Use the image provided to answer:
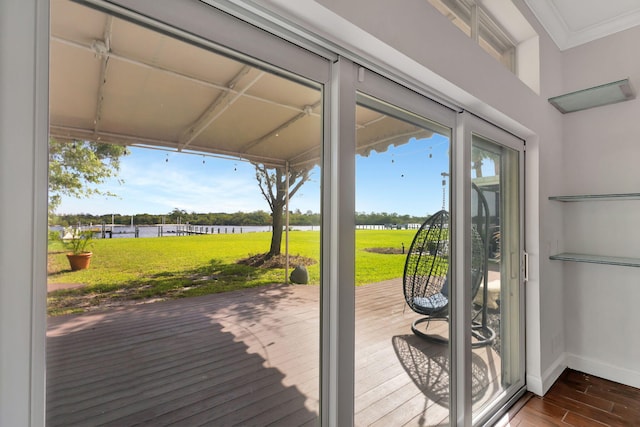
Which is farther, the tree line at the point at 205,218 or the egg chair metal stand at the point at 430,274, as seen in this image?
the egg chair metal stand at the point at 430,274

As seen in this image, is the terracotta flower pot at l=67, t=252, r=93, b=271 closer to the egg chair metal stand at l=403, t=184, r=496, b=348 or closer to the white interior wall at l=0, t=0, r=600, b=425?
the white interior wall at l=0, t=0, r=600, b=425

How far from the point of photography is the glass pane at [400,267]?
52.9 inches

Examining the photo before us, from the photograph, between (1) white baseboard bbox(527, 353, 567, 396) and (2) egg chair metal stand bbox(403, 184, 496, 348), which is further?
(1) white baseboard bbox(527, 353, 567, 396)

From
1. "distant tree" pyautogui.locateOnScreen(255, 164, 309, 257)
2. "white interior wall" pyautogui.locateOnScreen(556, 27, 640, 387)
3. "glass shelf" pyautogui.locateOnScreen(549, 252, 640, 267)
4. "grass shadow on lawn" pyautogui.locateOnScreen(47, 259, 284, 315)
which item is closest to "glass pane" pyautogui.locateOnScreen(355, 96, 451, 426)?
"distant tree" pyautogui.locateOnScreen(255, 164, 309, 257)

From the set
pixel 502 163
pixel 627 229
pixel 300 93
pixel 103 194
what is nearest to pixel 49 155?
pixel 103 194

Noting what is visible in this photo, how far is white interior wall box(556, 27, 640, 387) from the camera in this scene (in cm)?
250

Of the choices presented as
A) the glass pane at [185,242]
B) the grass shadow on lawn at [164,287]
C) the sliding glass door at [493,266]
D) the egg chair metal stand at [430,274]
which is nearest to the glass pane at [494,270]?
the sliding glass door at [493,266]

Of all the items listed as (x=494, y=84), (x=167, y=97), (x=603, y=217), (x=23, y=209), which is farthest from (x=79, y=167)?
(x=603, y=217)

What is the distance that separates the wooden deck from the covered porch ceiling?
483 mm

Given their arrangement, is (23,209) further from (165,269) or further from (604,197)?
(604,197)

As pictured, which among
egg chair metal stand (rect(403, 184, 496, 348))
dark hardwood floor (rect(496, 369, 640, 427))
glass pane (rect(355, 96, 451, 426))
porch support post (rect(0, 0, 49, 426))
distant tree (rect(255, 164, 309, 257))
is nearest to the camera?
porch support post (rect(0, 0, 49, 426))

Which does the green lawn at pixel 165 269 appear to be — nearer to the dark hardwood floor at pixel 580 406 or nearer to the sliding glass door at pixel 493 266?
the sliding glass door at pixel 493 266

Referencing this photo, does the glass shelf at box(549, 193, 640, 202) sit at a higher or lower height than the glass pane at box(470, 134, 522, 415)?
higher

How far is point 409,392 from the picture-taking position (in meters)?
1.55
